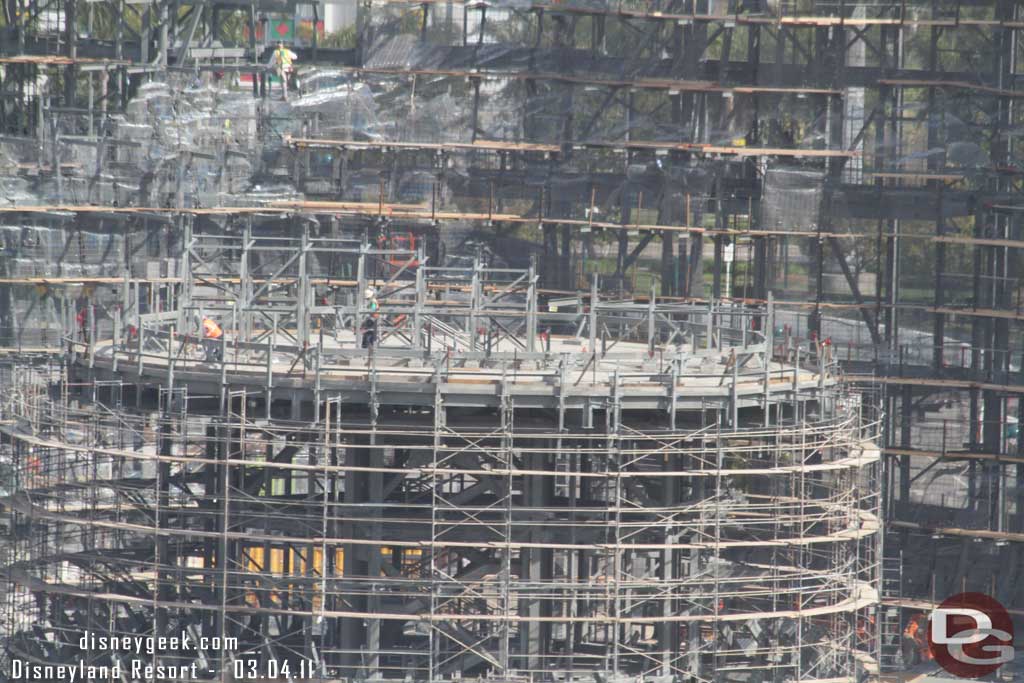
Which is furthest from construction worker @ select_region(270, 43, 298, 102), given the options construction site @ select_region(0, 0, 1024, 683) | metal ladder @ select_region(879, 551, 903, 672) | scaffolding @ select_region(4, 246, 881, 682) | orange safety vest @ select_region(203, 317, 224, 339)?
metal ladder @ select_region(879, 551, 903, 672)

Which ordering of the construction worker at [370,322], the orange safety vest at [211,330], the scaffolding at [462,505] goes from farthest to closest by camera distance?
the orange safety vest at [211,330] → the construction worker at [370,322] → the scaffolding at [462,505]

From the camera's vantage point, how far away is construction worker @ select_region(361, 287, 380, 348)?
196 ft

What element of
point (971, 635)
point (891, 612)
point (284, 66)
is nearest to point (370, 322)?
point (891, 612)

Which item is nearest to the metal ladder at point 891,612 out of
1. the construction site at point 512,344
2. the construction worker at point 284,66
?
the construction site at point 512,344

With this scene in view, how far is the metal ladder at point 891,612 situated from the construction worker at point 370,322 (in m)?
20.6

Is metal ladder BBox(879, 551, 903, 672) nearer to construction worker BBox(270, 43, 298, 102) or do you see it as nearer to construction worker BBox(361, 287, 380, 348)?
construction worker BBox(361, 287, 380, 348)

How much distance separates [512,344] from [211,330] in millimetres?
9260

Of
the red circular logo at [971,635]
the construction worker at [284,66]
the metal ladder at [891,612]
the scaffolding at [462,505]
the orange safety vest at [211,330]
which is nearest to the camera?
the scaffolding at [462,505]

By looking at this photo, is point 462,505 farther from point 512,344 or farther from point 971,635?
point 971,635

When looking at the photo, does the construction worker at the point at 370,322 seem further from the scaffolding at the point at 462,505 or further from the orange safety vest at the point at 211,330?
the orange safety vest at the point at 211,330

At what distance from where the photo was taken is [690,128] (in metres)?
83.1

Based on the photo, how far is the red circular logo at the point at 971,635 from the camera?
7162 centimetres

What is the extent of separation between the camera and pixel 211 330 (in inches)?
2549

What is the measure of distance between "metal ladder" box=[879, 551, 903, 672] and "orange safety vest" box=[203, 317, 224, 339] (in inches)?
925
